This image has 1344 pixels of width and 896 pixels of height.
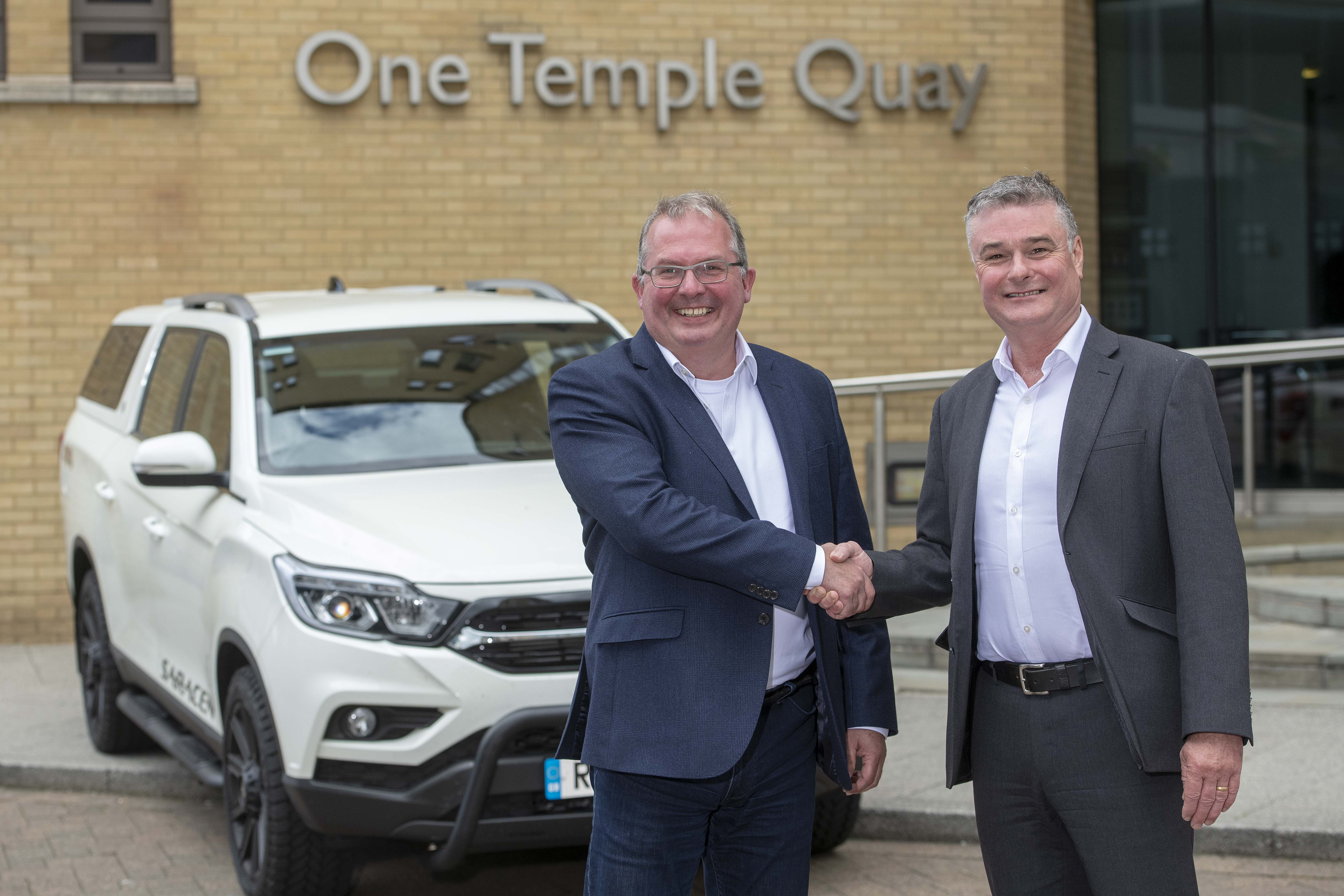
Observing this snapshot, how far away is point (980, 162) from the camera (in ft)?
30.6

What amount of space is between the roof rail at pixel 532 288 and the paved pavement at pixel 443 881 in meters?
2.20

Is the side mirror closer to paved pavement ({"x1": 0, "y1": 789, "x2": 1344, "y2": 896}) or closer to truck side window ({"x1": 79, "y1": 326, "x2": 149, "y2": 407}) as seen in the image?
paved pavement ({"x1": 0, "y1": 789, "x2": 1344, "y2": 896})

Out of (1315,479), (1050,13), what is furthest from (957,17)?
(1315,479)

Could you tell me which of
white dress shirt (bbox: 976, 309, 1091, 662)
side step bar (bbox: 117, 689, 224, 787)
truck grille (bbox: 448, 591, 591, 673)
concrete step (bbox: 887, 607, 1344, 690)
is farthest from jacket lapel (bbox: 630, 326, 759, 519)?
concrete step (bbox: 887, 607, 1344, 690)

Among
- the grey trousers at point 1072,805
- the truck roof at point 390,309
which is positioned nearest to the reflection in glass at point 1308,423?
the truck roof at point 390,309

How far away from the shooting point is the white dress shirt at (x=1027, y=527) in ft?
8.91

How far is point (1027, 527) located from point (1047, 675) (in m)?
0.28

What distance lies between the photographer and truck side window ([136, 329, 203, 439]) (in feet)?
18.6

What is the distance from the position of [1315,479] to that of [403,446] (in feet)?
23.0

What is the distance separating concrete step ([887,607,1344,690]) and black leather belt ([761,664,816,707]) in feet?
10.7

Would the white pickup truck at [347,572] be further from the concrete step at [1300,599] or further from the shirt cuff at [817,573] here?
the concrete step at [1300,599]

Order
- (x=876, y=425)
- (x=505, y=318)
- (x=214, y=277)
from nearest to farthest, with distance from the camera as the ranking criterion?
(x=505, y=318)
(x=876, y=425)
(x=214, y=277)

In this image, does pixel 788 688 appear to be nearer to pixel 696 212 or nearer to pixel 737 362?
pixel 737 362

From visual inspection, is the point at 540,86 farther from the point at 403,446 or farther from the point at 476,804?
the point at 476,804
